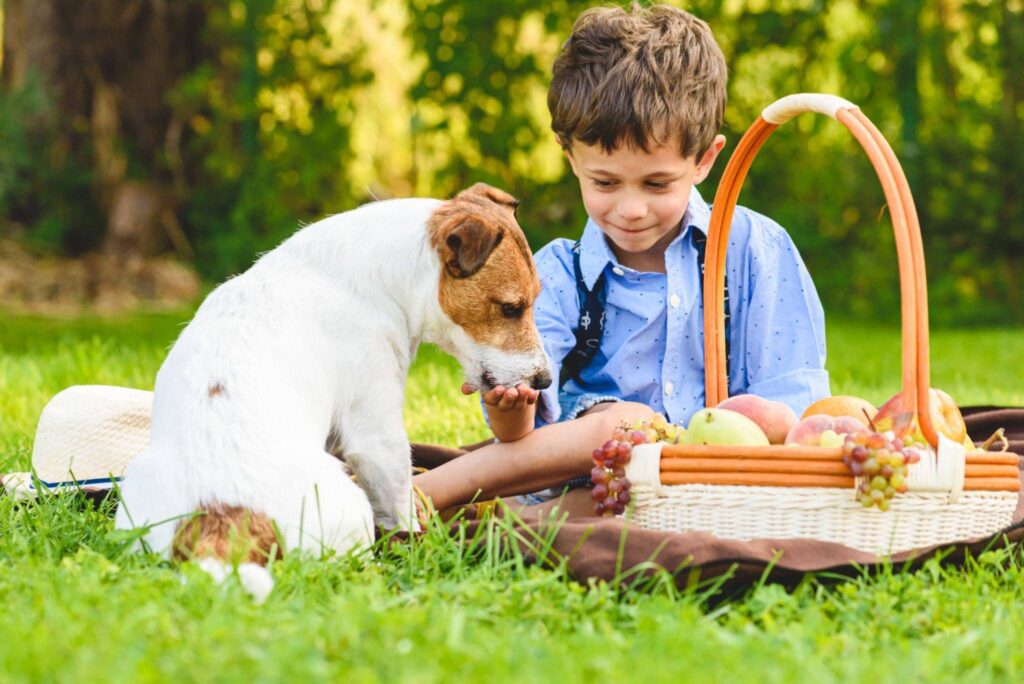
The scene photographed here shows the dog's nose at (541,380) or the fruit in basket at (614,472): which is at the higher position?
the dog's nose at (541,380)

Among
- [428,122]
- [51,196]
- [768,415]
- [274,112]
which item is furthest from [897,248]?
[51,196]

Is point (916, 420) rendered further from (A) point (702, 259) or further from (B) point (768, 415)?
(A) point (702, 259)

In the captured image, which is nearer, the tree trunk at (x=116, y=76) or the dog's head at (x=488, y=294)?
the dog's head at (x=488, y=294)

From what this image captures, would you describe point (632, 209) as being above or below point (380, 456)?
above

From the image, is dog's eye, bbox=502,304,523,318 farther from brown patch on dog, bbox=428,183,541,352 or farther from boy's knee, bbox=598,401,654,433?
boy's knee, bbox=598,401,654,433

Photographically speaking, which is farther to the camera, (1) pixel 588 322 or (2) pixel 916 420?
(1) pixel 588 322

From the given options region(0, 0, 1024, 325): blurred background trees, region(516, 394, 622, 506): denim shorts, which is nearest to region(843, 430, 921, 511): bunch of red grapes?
region(516, 394, 622, 506): denim shorts

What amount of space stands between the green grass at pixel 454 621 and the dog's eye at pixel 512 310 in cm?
62

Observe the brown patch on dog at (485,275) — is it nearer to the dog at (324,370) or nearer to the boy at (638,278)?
the dog at (324,370)

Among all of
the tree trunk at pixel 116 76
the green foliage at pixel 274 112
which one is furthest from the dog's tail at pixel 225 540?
the tree trunk at pixel 116 76

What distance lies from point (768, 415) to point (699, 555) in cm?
72

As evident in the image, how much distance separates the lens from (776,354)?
3998 mm

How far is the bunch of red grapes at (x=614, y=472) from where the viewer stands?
3.04 metres

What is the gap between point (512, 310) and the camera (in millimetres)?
3201
